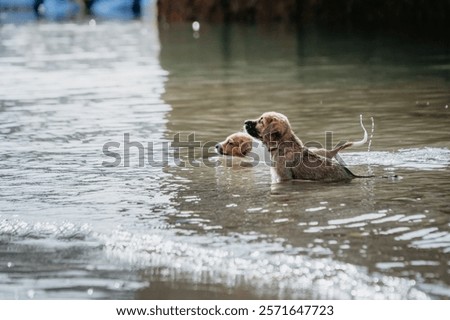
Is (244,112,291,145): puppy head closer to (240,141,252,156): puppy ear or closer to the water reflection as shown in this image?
the water reflection

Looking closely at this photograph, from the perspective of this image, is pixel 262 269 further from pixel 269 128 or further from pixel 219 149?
pixel 219 149

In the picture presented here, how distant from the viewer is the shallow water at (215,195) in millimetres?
7125

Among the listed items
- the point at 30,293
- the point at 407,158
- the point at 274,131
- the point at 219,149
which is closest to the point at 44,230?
the point at 30,293

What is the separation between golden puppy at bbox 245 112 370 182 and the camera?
10.2 m

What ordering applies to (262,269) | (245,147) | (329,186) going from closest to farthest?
(262,269) → (329,186) → (245,147)

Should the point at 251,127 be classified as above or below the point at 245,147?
above

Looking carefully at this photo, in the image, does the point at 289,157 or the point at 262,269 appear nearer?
the point at 262,269

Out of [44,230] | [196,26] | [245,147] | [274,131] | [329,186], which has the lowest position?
[196,26]

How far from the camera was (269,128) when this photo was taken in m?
10.3

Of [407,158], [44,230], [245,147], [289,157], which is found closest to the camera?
[44,230]

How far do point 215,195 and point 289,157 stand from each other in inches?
36.4

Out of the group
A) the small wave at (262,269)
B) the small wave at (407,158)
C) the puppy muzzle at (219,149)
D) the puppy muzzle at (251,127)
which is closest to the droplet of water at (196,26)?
the puppy muzzle at (219,149)

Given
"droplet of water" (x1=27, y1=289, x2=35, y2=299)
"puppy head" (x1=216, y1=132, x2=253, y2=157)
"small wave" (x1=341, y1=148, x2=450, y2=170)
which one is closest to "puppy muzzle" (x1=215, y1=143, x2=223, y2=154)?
"puppy head" (x1=216, y1=132, x2=253, y2=157)

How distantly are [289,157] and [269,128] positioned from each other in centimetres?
34
